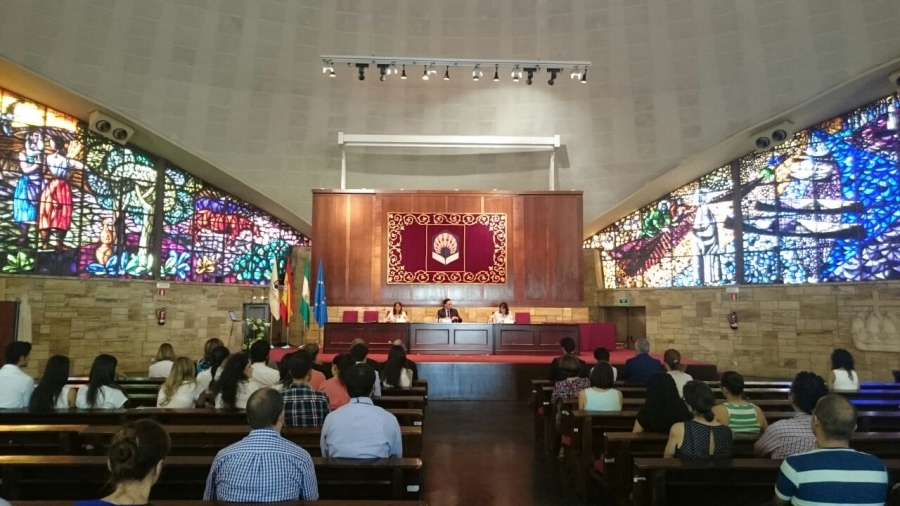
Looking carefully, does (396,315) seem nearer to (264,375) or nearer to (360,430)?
(264,375)

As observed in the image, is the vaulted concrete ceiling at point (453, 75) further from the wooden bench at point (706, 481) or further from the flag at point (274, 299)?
the wooden bench at point (706, 481)

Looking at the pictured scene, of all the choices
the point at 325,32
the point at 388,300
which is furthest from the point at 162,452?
the point at 325,32

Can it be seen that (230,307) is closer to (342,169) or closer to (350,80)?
(342,169)

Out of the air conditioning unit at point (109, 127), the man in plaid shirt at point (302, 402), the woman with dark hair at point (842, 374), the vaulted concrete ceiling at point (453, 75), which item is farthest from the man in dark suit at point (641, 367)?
the air conditioning unit at point (109, 127)

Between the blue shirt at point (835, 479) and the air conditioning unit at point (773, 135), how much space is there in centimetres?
1005

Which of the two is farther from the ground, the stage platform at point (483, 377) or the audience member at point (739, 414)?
the audience member at point (739, 414)

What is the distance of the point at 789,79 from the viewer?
10109 mm

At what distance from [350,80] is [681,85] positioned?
Result: 618 cm

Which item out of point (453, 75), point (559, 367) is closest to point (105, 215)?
point (453, 75)

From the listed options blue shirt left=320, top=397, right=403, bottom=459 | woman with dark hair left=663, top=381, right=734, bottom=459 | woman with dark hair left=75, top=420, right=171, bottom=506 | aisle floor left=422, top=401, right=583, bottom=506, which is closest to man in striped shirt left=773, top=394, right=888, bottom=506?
woman with dark hair left=663, top=381, right=734, bottom=459

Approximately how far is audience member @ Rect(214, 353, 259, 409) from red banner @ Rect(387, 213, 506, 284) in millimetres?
7635

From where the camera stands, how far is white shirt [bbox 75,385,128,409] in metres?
3.77

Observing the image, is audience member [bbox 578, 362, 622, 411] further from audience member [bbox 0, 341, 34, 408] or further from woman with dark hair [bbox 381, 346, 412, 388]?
audience member [bbox 0, 341, 34, 408]

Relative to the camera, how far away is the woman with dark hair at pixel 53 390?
142 inches
